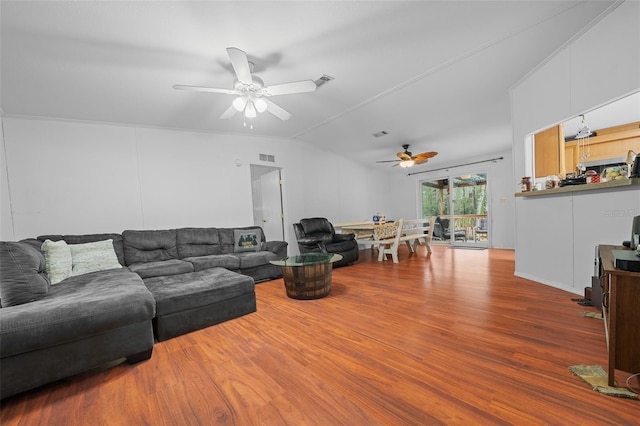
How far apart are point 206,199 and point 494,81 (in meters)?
4.87

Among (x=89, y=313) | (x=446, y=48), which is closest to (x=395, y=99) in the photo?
(x=446, y=48)

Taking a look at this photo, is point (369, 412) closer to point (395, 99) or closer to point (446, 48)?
point (446, 48)

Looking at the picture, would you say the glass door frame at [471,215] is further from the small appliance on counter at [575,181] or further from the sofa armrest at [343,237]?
the small appliance on counter at [575,181]

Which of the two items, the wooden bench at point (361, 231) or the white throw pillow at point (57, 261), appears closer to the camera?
the white throw pillow at point (57, 261)

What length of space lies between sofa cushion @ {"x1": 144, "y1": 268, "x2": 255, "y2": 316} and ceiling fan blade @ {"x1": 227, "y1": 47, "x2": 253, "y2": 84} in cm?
201

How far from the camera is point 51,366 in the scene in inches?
60.9

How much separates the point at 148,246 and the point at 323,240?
2.79m

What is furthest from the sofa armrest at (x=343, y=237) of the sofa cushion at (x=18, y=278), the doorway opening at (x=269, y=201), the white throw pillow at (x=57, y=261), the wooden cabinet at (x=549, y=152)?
the sofa cushion at (x=18, y=278)

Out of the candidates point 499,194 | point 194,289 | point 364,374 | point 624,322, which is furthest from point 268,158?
point 499,194

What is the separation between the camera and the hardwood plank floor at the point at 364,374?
128cm

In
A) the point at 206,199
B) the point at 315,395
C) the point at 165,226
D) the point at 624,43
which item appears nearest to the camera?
the point at 315,395

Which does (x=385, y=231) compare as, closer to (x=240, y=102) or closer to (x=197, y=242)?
(x=197, y=242)

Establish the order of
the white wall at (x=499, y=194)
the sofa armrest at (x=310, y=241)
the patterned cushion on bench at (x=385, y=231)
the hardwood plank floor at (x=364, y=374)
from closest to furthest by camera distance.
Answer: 1. the hardwood plank floor at (x=364, y=374)
2. the sofa armrest at (x=310, y=241)
3. the patterned cushion on bench at (x=385, y=231)
4. the white wall at (x=499, y=194)

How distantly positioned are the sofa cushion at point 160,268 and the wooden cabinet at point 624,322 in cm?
389
